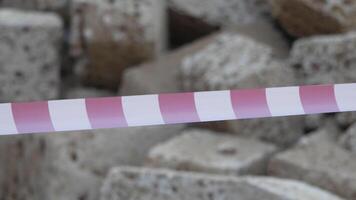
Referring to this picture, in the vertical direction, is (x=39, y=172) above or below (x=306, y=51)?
below

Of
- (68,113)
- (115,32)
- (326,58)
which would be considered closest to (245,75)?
(326,58)

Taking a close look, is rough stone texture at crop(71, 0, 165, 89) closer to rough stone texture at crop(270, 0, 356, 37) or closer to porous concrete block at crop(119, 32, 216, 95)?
porous concrete block at crop(119, 32, 216, 95)

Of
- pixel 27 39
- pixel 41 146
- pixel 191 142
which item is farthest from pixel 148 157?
pixel 27 39

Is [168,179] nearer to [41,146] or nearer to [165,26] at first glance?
[41,146]

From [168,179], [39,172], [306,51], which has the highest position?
[306,51]

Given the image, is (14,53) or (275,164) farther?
(14,53)

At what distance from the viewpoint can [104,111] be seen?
1.84 metres

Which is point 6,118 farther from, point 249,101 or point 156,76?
point 156,76

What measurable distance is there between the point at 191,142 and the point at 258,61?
0.45 metres

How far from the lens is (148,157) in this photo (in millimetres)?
2908

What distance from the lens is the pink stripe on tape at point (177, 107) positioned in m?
1.83

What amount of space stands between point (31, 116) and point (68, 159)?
1168mm

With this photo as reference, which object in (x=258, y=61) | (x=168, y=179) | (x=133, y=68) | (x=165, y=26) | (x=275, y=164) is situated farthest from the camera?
(x=165, y=26)

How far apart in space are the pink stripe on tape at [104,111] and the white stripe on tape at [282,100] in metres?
0.34
